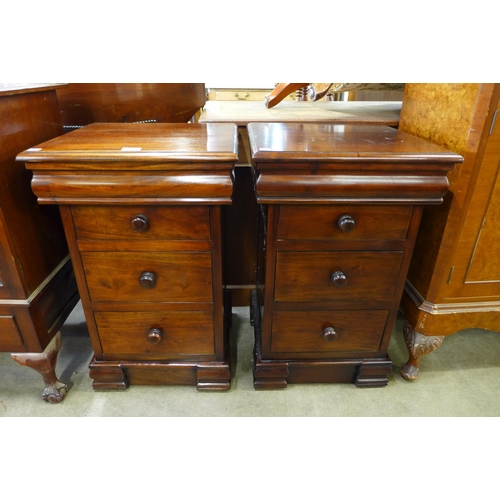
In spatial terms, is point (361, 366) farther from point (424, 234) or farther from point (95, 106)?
point (95, 106)

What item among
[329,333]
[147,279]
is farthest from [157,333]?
[329,333]

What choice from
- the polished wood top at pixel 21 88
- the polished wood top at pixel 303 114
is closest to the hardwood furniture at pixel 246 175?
the polished wood top at pixel 303 114

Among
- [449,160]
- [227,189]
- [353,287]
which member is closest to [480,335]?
[353,287]

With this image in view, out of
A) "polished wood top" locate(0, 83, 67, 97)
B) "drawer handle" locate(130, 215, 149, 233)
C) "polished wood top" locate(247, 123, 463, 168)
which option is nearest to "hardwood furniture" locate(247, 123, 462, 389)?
"polished wood top" locate(247, 123, 463, 168)

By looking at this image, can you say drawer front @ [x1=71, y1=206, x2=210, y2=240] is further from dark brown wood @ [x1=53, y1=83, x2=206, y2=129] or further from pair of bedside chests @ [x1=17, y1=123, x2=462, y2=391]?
dark brown wood @ [x1=53, y1=83, x2=206, y2=129]

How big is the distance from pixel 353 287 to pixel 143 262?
60 cm

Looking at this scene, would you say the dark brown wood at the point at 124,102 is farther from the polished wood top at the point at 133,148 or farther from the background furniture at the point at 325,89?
the background furniture at the point at 325,89

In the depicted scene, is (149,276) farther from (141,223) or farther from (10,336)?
(10,336)

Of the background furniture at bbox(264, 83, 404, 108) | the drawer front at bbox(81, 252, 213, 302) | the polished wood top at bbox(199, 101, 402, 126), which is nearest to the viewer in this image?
the drawer front at bbox(81, 252, 213, 302)

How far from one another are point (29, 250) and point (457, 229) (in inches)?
46.5

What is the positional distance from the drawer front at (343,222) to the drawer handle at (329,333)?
0.30 meters

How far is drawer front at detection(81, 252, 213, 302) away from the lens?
3.21 feet

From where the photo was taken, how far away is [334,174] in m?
0.87

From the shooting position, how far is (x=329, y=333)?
1089 mm
